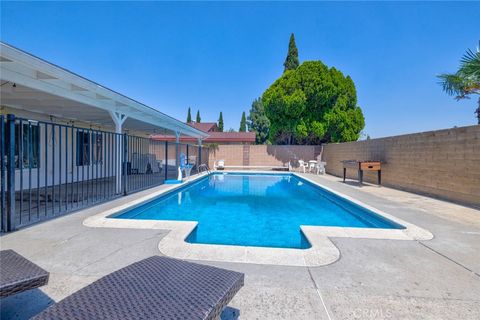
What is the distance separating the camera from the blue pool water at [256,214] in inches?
172

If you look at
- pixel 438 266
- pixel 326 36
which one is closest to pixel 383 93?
pixel 326 36

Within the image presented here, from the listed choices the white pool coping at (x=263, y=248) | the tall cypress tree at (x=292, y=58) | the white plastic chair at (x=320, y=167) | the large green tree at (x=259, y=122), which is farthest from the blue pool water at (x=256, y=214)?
the large green tree at (x=259, y=122)

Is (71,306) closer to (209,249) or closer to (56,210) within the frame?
(209,249)

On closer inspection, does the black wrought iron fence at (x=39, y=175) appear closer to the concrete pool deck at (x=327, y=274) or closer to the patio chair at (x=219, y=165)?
the concrete pool deck at (x=327, y=274)

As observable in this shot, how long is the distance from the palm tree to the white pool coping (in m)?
6.17

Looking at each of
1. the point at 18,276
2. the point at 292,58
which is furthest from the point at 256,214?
the point at 292,58

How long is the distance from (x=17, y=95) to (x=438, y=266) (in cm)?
817

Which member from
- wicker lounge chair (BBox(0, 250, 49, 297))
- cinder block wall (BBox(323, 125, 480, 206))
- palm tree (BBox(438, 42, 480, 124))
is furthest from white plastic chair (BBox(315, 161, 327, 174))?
wicker lounge chair (BBox(0, 250, 49, 297))

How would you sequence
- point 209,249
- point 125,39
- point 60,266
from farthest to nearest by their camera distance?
point 125,39 < point 209,249 < point 60,266

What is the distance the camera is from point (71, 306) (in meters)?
1.27

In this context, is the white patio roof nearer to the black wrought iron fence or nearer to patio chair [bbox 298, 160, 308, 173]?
the black wrought iron fence

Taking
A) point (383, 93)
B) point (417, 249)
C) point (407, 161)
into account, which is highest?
point (383, 93)

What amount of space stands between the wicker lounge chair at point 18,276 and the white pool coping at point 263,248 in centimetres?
132

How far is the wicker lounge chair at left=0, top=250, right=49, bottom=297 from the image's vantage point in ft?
4.72
